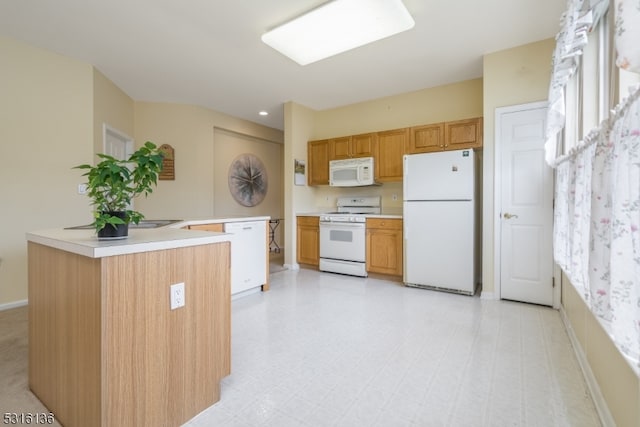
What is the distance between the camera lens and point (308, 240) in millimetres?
4582

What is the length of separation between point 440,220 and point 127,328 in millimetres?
3165

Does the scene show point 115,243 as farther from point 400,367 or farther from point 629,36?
point 629,36

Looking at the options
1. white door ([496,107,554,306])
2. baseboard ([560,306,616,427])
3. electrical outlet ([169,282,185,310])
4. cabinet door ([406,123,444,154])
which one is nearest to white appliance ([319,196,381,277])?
cabinet door ([406,123,444,154])

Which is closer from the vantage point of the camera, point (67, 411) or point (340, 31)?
point (67, 411)

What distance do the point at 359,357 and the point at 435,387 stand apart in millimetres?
498

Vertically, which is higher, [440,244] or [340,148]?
[340,148]

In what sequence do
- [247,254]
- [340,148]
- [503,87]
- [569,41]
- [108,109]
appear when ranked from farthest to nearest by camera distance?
1. [340,148]
2. [108,109]
3. [247,254]
4. [503,87]
5. [569,41]

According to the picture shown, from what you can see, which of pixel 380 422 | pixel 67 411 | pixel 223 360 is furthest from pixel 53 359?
pixel 380 422

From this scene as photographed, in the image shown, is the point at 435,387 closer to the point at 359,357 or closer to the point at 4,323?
the point at 359,357

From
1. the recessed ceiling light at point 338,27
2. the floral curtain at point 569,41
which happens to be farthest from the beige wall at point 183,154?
the floral curtain at point 569,41

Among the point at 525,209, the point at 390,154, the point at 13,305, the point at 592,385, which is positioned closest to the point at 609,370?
the point at 592,385

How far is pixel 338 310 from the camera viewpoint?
2.83m

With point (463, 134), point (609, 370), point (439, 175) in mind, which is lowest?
point (609, 370)

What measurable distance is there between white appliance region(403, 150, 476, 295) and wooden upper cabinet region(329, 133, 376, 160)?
774 mm
